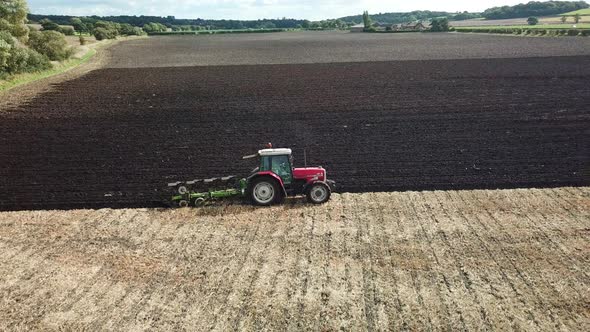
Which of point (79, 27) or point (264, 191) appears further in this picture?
point (79, 27)

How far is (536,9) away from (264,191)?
633 ft

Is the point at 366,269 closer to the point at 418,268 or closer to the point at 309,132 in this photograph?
the point at 418,268

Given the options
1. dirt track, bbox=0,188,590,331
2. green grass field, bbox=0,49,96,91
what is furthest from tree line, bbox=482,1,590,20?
dirt track, bbox=0,188,590,331

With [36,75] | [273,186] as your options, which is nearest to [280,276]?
[273,186]

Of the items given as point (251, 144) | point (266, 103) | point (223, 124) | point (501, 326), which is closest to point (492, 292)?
point (501, 326)

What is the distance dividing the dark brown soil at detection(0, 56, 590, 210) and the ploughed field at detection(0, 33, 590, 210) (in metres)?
0.07

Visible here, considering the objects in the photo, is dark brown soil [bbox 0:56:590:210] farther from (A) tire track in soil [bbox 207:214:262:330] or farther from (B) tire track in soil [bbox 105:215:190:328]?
(B) tire track in soil [bbox 105:215:190:328]

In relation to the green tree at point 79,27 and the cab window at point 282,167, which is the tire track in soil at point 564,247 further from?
the green tree at point 79,27

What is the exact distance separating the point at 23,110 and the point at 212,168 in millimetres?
17225

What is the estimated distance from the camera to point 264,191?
14844mm

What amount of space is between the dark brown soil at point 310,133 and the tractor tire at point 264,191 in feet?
8.90

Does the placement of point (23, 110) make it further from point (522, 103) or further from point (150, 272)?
point (522, 103)

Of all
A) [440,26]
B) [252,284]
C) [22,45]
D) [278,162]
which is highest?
[22,45]

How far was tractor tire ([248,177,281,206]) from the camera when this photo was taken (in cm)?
1469
